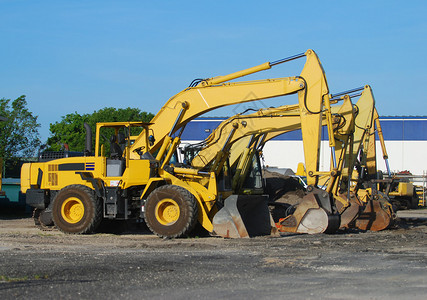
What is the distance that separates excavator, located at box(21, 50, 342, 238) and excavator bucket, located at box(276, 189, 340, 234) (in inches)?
29.2

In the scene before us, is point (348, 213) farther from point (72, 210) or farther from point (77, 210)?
point (72, 210)

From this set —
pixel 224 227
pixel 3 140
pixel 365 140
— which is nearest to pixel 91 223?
pixel 224 227

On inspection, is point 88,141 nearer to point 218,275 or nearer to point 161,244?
point 161,244

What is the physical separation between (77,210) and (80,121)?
A: 1893 inches

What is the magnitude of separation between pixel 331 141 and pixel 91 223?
6.27 meters

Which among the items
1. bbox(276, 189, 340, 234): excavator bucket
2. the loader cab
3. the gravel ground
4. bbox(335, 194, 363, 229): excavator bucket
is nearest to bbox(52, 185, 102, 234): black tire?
the loader cab

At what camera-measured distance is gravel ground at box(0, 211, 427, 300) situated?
730 cm

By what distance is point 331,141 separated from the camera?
1516 cm

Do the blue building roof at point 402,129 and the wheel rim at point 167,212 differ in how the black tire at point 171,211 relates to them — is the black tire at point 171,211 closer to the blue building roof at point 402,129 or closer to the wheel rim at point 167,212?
the wheel rim at point 167,212

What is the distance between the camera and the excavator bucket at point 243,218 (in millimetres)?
13695

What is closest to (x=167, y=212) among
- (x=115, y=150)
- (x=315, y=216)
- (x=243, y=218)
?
(x=243, y=218)

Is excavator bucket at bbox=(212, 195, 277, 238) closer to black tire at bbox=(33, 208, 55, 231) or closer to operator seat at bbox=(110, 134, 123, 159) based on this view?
operator seat at bbox=(110, 134, 123, 159)

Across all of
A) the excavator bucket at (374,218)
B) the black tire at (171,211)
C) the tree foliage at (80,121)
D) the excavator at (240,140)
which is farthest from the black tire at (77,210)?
the tree foliage at (80,121)

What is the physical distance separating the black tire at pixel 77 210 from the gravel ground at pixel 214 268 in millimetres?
1178
